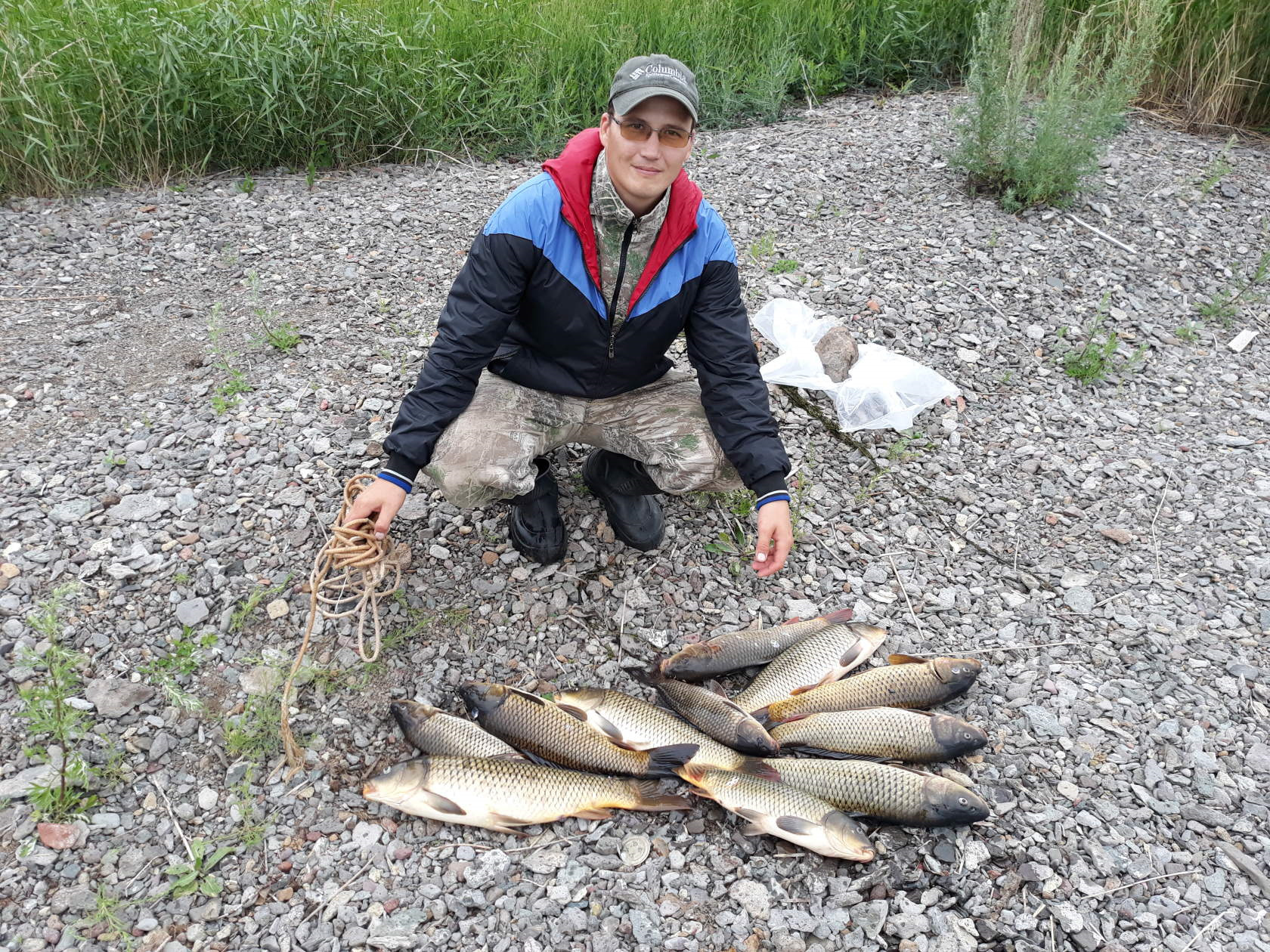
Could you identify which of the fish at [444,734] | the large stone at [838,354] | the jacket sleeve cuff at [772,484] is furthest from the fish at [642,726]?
the large stone at [838,354]

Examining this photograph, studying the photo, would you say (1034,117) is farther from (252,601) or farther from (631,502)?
(252,601)

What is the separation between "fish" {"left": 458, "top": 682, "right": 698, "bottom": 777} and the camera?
2.58 m

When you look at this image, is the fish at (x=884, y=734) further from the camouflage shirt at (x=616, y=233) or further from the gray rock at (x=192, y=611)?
the gray rock at (x=192, y=611)

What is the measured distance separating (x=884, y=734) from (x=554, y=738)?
39.5 inches

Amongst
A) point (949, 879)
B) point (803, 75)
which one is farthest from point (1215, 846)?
point (803, 75)

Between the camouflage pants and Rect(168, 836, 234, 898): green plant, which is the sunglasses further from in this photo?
Rect(168, 836, 234, 898): green plant

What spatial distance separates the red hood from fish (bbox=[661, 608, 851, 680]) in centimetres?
115

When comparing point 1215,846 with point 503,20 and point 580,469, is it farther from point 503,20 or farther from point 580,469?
point 503,20

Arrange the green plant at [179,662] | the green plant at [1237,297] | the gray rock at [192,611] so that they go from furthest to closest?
1. the green plant at [1237,297]
2. the gray rock at [192,611]
3. the green plant at [179,662]

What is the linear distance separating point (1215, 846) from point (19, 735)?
134 inches

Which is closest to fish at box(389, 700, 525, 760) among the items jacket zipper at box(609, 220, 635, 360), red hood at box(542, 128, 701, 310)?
jacket zipper at box(609, 220, 635, 360)

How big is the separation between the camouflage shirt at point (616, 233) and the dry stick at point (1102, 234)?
377cm

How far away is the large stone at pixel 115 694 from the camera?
2.65 meters

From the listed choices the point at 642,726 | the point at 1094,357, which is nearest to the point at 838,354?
the point at 1094,357
